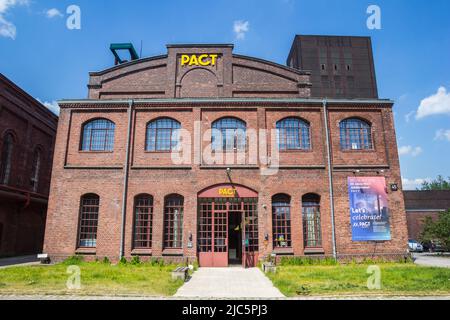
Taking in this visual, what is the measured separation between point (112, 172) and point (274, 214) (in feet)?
28.2

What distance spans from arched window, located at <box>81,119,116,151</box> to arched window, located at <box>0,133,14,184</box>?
5.78 m

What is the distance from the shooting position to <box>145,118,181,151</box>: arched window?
1630 centimetres

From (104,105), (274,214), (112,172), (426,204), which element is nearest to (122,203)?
(112,172)

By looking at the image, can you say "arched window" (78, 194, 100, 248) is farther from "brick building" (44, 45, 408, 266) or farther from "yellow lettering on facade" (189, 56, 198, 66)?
"yellow lettering on facade" (189, 56, 198, 66)

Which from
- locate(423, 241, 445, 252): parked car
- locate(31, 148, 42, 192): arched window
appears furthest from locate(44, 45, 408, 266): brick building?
locate(423, 241, 445, 252): parked car

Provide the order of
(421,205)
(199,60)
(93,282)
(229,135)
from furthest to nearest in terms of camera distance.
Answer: (421,205), (199,60), (229,135), (93,282)

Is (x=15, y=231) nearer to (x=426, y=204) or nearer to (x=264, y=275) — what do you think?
(x=264, y=275)

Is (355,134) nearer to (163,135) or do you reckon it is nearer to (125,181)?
(163,135)

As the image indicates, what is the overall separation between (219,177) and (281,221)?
3.84 metres

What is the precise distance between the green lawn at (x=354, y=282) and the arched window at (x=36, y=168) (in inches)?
690

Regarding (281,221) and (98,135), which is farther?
(98,135)

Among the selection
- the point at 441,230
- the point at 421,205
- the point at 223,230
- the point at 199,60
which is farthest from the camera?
the point at 421,205

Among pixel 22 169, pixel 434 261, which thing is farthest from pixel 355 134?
pixel 22 169

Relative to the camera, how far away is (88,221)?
15.7 meters
